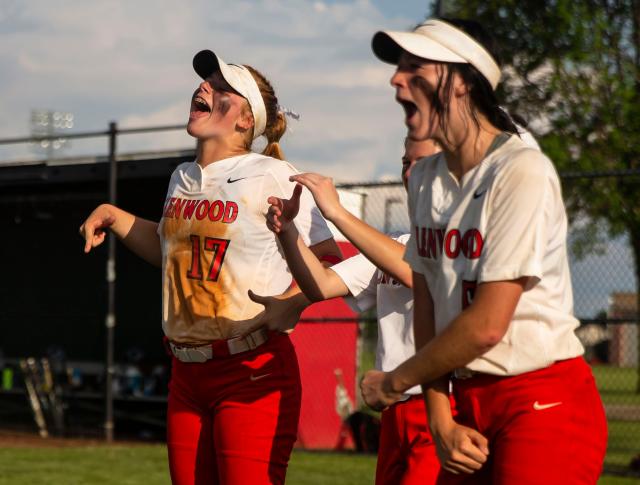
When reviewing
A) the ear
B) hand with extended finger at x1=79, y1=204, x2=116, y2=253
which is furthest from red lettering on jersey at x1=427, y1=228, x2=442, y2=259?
hand with extended finger at x1=79, y1=204, x2=116, y2=253

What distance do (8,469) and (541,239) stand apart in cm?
844

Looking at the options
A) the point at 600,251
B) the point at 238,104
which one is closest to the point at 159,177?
the point at 600,251

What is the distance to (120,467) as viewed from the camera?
1015 centimetres

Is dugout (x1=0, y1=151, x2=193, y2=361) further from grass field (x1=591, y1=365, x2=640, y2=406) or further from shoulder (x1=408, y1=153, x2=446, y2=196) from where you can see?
shoulder (x1=408, y1=153, x2=446, y2=196)

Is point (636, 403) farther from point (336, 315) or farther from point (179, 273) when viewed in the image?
point (179, 273)

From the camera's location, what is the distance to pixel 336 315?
13008 millimetres

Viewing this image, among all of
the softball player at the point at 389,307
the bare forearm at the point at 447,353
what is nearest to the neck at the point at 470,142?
the bare forearm at the point at 447,353

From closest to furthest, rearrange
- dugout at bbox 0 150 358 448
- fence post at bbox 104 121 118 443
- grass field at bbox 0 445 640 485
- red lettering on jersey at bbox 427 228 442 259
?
red lettering on jersey at bbox 427 228 442 259, grass field at bbox 0 445 640 485, fence post at bbox 104 121 118 443, dugout at bbox 0 150 358 448

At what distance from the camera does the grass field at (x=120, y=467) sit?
9.29 m

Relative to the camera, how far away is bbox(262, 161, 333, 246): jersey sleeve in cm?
409

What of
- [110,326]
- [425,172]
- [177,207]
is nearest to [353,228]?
[425,172]

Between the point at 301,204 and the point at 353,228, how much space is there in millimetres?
1040

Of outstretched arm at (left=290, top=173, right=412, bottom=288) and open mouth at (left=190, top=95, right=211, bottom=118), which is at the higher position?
open mouth at (left=190, top=95, right=211, bottom=118)

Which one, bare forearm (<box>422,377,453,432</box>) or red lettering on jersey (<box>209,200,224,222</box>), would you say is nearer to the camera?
bare forearm (<box>422,377,453,432</box>)
